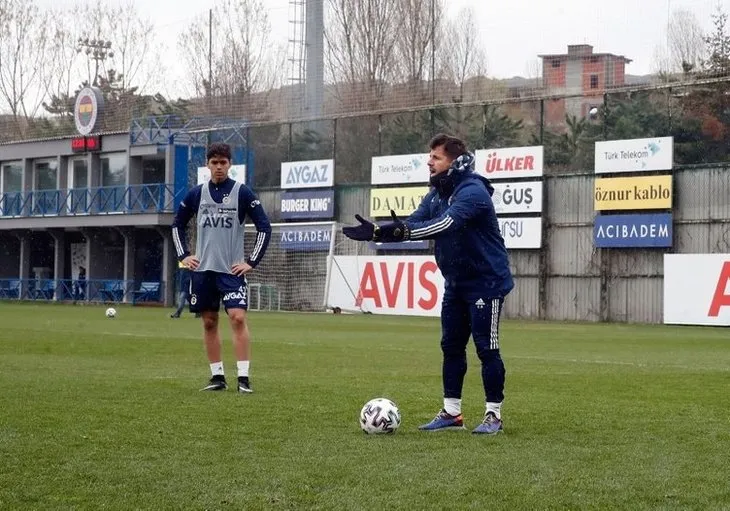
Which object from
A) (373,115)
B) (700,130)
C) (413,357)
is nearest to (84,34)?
(373,115)

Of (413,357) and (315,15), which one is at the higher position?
(315,15)

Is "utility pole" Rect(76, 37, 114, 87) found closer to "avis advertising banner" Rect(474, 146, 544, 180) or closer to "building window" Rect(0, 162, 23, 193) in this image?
"building window" Rect(0, 162, 23, 193)

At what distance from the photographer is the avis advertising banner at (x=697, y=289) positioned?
31594 millimetres

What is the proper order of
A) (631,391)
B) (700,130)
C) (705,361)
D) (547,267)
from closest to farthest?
(631,391)
(705,361)
(700,130)
(547,267)

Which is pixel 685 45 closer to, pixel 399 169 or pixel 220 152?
pixel 399 169

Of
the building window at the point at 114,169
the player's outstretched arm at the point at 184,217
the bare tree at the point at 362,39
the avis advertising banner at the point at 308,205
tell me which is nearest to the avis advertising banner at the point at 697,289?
the avis advertising banner at the point at 308,205

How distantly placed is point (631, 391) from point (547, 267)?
87.0ft

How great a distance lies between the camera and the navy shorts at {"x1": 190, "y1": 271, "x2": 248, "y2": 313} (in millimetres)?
11023

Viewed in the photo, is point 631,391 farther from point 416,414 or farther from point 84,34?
point 84,34

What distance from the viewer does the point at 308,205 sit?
44.0 meters

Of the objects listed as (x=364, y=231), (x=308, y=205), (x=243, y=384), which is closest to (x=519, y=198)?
(x=308, y=205)

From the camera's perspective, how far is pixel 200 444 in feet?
24.6

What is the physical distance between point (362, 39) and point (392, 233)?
44438 mm

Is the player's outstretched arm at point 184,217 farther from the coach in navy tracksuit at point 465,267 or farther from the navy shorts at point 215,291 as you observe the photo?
the coach in navy tracksuit at point 465,267
